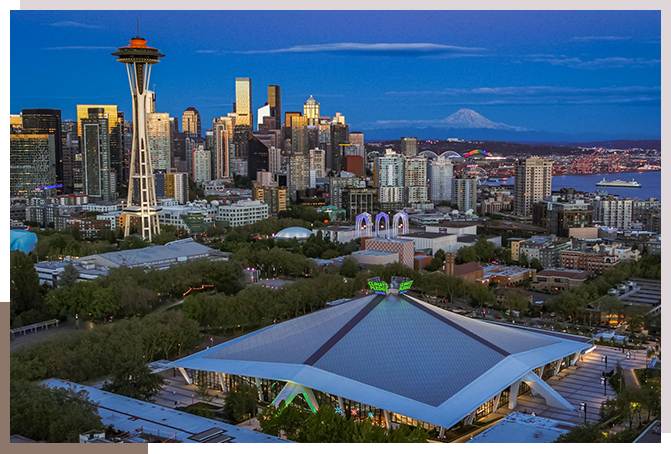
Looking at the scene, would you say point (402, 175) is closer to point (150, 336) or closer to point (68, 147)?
point (68, 147)

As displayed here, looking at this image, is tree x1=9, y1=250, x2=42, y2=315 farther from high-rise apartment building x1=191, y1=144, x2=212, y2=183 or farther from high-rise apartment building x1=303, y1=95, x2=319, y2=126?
high-rise apartment building x1=191, y1=144, x2=212, y2=183

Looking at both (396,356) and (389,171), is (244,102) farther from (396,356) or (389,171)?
(396,356)

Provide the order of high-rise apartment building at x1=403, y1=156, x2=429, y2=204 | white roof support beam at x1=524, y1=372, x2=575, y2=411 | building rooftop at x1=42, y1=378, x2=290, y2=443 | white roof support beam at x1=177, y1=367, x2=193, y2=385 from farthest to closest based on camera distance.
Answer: high-rise apartment building at x1=403, y1=156, x2=429, y2=204 → white roof support beam at x1=177, y1=367, x2=193, y2=385 → white roof support beam at x1=524, y1=372, x2=575, y2=411 → building rooftop at x1=42, y1=378, x2=290, y2=443

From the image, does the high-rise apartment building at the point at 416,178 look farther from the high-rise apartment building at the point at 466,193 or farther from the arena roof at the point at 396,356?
the arena roof at the point at 396,356

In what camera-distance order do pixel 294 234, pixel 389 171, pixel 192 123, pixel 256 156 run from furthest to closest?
pixel 192 123
pixel 256 156
pixel 389 171
pixel 294 234

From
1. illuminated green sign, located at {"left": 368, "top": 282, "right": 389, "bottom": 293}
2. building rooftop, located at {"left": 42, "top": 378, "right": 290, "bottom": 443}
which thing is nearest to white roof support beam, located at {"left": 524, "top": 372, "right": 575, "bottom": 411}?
illuminated green sign, located at {"left": 368, "top": 282, "right": 389, "bottom": 293}

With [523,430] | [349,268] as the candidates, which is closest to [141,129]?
[349,268]

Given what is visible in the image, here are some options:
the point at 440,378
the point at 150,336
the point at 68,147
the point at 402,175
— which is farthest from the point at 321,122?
the point at 440,378
